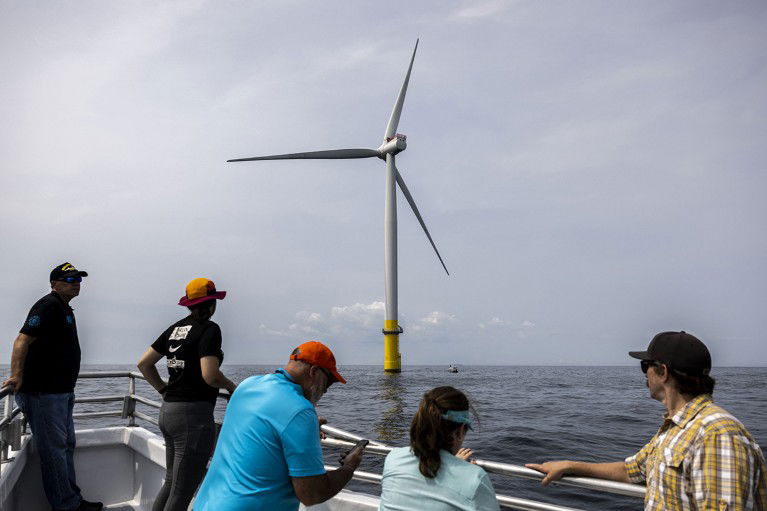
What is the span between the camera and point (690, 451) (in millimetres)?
1965

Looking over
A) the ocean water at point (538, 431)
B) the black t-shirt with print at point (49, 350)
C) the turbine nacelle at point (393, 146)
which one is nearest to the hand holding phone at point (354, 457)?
the black t-shirt with print at point (49, 350)

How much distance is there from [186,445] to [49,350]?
1.60 m

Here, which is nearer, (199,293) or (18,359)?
(199,293)

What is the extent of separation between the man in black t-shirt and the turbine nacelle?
122ft

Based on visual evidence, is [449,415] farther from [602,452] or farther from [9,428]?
[602,452]

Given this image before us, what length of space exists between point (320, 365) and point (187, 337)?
161 cm

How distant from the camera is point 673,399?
85.7 inches

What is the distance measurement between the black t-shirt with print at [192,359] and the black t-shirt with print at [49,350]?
50.9 inches

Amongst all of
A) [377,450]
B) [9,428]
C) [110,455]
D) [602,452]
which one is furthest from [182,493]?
[602,452]

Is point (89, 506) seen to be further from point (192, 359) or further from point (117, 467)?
point (192, 359)

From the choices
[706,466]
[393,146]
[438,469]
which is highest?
[393,146]

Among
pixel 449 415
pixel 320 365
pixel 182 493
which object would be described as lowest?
pixel 182 493

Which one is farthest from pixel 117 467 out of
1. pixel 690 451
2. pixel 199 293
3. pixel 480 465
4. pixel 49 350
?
pixel 690 451

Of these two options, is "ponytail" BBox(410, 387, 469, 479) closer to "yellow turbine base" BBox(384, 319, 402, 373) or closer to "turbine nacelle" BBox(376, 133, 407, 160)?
"turbine nacelle" BBox(376, 133, 407, 160)
